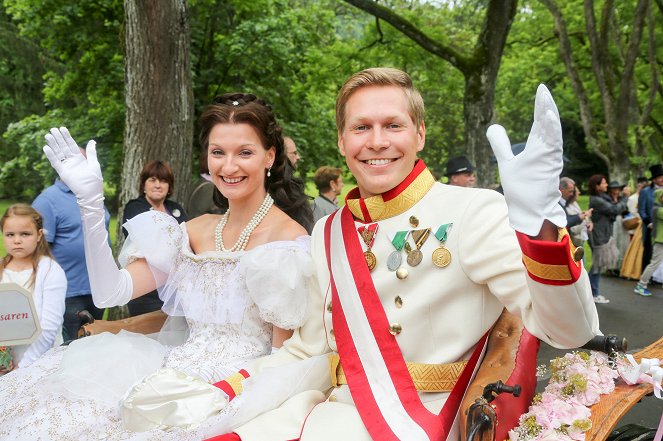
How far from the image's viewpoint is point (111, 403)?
2.35 meters

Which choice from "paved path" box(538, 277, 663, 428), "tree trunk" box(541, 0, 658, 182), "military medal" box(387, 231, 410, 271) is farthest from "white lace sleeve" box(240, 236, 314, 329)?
"tree trunk" box(541, 0, 658, 182)

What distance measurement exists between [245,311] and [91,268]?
0.69 metres

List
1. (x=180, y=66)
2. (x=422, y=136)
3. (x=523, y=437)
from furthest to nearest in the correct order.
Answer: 1. (x=180, y=66)
2. (x=422, y=136)
3. (x=523, y=437)

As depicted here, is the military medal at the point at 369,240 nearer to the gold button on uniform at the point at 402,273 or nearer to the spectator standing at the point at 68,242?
the gold button on uniform at the point at 402,273

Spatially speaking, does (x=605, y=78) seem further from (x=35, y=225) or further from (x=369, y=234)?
(x=369, y=234)

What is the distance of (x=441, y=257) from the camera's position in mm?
2184

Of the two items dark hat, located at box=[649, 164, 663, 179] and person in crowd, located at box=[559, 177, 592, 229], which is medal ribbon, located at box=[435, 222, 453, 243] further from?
dark hat, located at box=[649, 164, 663, 179]

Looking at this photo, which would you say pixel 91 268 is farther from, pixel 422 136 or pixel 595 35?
pixel 595 35

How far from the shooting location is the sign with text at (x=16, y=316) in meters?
2.79

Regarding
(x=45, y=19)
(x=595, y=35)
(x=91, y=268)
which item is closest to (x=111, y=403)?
(x=91, y=268)

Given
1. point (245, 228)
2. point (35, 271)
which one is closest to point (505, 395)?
point (245, 228)

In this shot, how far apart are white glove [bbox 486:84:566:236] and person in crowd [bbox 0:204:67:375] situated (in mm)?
3014

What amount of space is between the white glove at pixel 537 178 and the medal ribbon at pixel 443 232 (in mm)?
573

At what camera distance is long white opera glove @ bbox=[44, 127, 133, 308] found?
2494 mm
